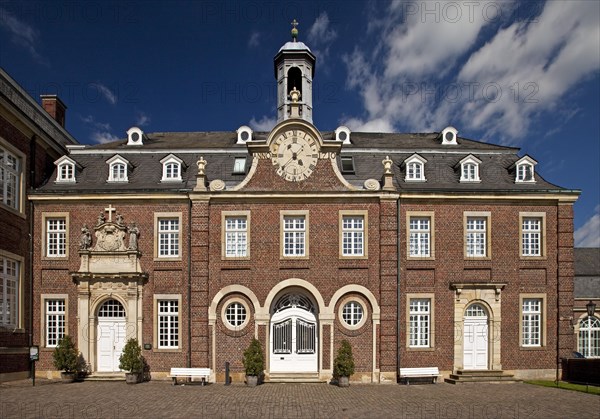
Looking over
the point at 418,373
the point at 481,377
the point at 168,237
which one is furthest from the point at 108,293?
the point at 481,377

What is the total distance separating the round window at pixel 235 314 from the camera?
981 inches

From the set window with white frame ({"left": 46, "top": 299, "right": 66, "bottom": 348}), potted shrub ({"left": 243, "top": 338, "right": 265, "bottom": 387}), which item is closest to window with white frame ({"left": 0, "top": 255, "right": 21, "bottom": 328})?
window with white frame ({"left": 46, "top": 299, "right": 66, "bottom": 348})

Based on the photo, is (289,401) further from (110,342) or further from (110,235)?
(110,235)

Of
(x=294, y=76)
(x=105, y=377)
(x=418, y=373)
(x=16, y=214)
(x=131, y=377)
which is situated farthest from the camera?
(x=294, y=76)

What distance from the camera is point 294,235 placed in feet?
83.5

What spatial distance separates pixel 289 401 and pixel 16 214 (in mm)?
14517

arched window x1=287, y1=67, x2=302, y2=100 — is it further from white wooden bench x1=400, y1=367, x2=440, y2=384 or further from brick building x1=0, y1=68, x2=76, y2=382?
white wooden bench x1=400, y1=367, x2=440, y2=384

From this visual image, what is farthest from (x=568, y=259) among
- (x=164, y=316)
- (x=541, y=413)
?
(x=164, y=316)

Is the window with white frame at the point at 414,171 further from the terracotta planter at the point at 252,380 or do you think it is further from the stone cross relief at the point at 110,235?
the stone cross relief at the point at 110,235

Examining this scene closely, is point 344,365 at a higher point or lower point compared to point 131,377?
higher

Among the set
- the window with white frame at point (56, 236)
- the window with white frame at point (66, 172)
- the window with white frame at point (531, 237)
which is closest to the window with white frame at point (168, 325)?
the window with white frame at point (56, 236)

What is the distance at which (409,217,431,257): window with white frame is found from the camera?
84.0 feet

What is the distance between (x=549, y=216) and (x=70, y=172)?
A: 74.3 ft

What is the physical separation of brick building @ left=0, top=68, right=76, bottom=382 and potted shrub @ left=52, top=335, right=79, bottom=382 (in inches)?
61.2
